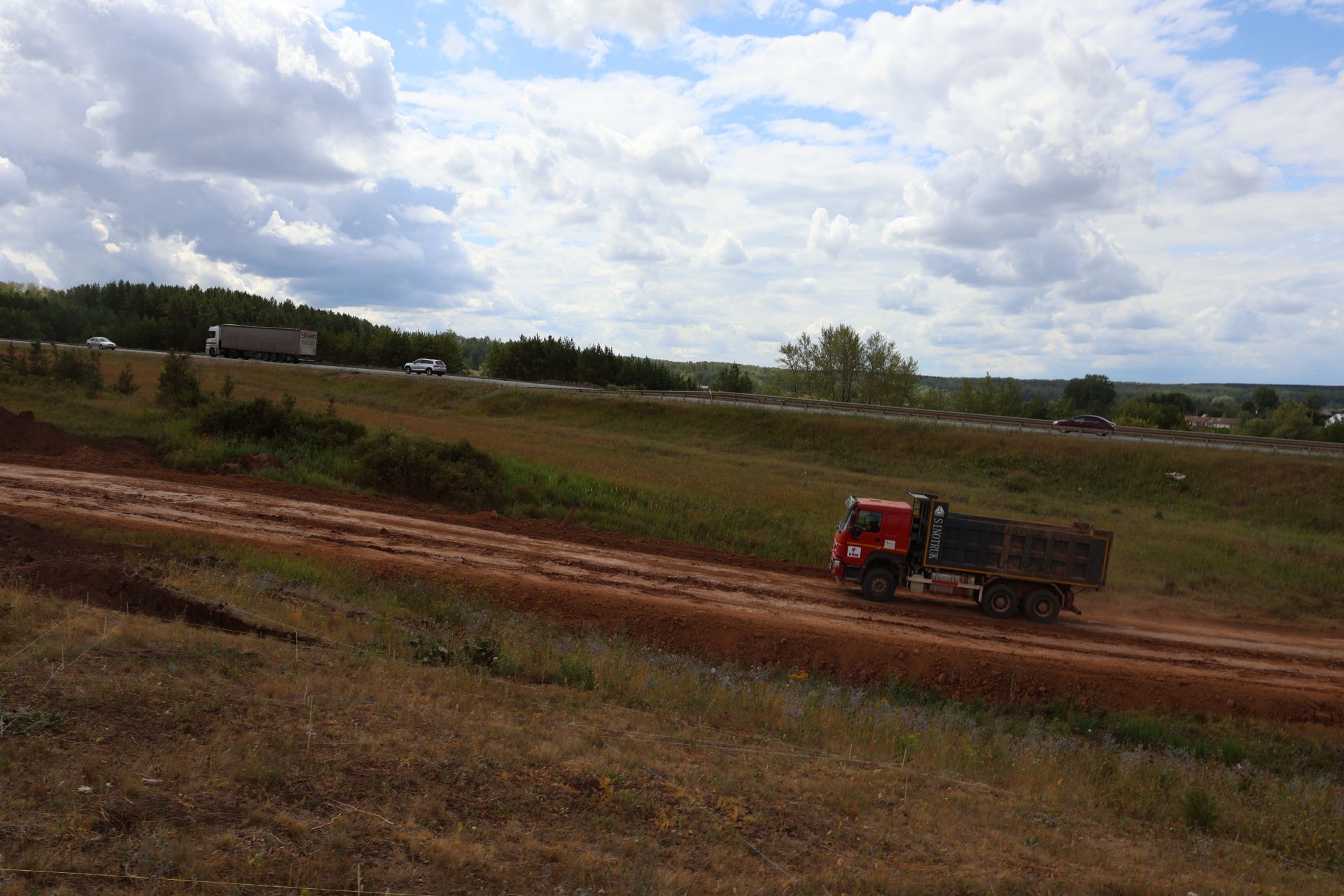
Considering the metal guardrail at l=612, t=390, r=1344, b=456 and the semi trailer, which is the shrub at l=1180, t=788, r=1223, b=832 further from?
the semi trailer

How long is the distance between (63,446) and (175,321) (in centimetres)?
7892

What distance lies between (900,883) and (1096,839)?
3414 mm

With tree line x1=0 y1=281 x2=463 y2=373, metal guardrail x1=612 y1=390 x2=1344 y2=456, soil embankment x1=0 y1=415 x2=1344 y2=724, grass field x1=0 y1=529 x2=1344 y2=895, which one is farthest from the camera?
tree line x1=0 y1=281 x2=463 y2=373

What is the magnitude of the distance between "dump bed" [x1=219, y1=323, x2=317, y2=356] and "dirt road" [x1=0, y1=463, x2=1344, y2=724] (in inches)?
2262

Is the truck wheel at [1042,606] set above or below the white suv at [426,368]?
below

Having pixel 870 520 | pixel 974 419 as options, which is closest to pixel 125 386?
pixel 870 520

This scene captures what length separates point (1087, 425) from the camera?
168 feet

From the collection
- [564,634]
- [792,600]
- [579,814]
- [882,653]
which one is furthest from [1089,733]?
[579,814]

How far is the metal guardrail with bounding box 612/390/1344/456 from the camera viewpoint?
42875 mm

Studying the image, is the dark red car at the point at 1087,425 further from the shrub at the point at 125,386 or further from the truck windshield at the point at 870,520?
the shrub at the point at 125,386

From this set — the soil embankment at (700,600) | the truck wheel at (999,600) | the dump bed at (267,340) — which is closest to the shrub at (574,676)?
the soil embankment at (700,600)

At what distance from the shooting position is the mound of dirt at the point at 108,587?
1156 cm

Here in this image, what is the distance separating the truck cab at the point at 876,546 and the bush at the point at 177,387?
2472 centimetres

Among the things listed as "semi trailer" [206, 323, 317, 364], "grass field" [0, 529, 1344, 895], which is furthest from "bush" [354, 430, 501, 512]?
"semi trailer" [206, 323, 317, 364]
